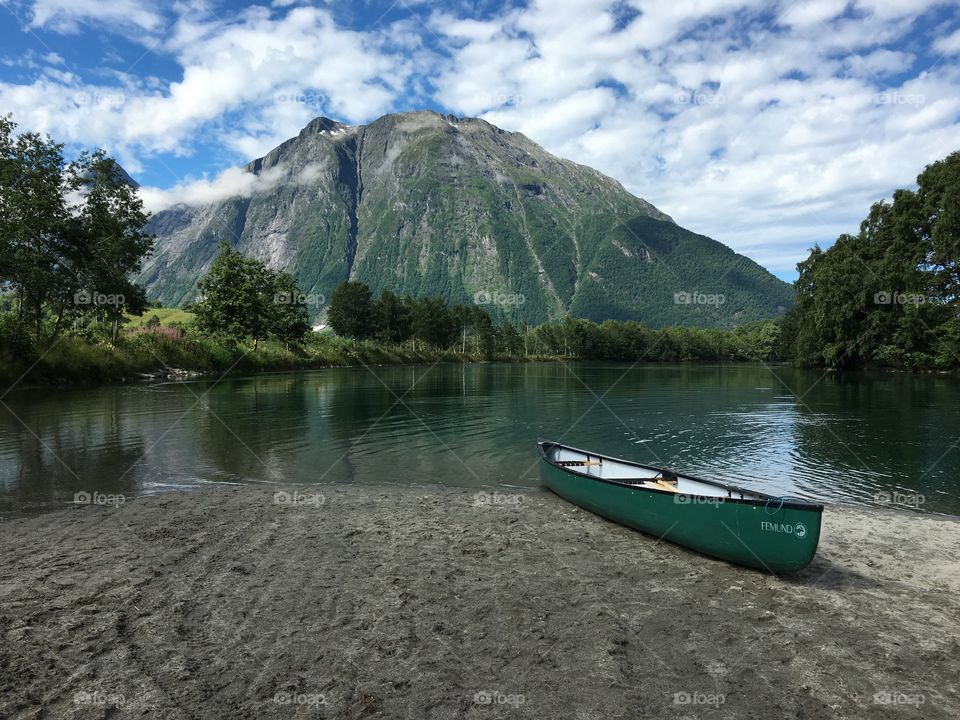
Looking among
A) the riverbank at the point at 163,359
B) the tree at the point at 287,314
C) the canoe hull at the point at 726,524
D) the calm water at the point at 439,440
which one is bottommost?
the calm water at the point at 439,440

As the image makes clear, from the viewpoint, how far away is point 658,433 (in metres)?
31.8

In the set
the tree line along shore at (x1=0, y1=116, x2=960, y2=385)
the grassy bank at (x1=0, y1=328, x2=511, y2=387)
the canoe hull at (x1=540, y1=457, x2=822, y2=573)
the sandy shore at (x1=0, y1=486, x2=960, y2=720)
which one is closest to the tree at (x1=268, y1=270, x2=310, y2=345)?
the tree line along shore at (x1=0, y1=116, x2=960, y2=385)

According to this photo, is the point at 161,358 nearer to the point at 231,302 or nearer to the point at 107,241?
the point at 107,241

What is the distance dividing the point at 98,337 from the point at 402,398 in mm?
37069

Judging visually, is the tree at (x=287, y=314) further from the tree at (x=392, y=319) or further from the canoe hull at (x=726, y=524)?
the canoe hull at (x=726, y=524)

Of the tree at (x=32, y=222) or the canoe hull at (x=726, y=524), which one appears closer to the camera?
the canoe hull at (x=726, y=524)

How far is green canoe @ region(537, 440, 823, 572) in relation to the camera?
10.7 meters

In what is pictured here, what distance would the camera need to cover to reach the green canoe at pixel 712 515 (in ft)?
35.0

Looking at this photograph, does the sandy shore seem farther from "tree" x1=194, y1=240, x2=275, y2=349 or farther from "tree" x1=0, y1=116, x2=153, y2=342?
"tree" x1=194, y1=240, x2=275, y2=349

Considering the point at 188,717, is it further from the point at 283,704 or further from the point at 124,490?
the point at 124,490

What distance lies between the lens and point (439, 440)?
28.1 m

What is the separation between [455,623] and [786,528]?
6.56m

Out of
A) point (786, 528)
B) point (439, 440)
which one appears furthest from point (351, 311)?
point (786, 528)

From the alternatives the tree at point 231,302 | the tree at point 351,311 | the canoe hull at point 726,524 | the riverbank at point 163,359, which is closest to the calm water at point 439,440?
the riverbank at point 163,359
